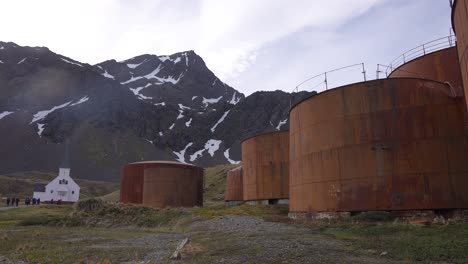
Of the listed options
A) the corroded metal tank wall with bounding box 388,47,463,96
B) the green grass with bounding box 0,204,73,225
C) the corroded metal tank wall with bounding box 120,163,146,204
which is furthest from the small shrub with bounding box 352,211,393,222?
the corroded metal tank wall with bounding box 120,163,146,204

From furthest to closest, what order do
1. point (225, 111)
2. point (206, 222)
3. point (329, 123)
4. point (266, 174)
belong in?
point (225, 111)
point (266, 174)
point (206, 222)
point (329, 123)

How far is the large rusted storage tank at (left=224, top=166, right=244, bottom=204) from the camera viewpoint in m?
44.6

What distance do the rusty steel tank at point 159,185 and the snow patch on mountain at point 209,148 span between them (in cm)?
11701

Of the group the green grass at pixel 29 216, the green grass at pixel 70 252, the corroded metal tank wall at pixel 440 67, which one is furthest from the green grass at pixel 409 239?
the green grass at pixel 29 216

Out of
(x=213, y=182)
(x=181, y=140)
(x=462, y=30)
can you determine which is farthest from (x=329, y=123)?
(x=181, y=140)

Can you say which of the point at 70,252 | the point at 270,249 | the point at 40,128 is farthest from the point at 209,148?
the point at 270,249

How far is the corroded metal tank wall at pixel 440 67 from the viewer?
75.5 ft

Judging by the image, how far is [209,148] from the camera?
571 feet

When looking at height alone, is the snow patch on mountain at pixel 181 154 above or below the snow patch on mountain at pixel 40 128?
below

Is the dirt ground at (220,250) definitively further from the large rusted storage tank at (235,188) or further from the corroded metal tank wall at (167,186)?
the large rusted storage tank at (235,188)

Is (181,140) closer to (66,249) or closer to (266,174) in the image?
(266,174)

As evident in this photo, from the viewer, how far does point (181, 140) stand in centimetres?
17462

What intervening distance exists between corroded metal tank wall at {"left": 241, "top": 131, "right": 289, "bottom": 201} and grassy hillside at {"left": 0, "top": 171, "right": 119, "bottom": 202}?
62534 mm

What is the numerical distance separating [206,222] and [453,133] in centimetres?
1521
